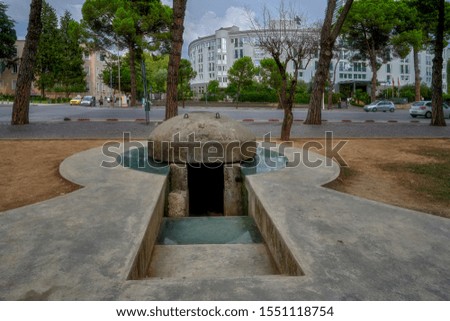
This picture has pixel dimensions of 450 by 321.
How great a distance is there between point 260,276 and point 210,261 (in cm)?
128

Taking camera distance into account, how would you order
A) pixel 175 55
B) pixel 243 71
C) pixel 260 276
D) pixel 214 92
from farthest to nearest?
pixel 214 92 → pixel 243 71 → pixel 175 55 → pixel 260 276

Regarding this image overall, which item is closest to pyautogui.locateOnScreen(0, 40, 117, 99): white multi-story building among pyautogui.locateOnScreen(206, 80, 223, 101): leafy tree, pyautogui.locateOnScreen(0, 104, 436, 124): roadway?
pyautogui.locateOnScreen(206, 80, 223, 101): leafy tree

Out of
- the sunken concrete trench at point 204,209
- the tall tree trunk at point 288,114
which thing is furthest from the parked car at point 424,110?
the sunken concrete trench at point 204,209

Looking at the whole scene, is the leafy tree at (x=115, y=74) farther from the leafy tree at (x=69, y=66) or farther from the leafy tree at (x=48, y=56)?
the leafy tree at (x=48, y=56)

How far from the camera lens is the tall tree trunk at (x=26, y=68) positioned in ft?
53.8

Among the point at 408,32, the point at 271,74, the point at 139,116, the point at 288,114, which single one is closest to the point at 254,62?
the point at 271,74

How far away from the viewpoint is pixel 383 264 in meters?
3.33

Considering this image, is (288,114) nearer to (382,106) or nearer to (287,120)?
(287,120)

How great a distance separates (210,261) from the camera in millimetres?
4340

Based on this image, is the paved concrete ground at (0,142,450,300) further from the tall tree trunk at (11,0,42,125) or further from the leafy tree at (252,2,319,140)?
the tall tree trunk at (11,0,42,125)

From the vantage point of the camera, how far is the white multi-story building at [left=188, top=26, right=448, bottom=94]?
79000 mm

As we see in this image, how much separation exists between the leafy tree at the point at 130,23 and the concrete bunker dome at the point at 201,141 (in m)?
34.5

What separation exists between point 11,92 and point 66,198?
70.9 m
